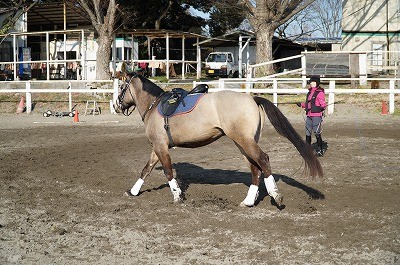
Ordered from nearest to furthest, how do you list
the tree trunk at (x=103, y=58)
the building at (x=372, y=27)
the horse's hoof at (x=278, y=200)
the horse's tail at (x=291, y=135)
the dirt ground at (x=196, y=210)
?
the dirt ground at (x=196, y=210)
the horse's hoof at (x=278, y=200)
the horse's tail at (x=291, y=135)
the tree trunk at (x=103, y=58)
the building at (x=372, y=27)

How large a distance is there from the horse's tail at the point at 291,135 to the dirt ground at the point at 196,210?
0.56m

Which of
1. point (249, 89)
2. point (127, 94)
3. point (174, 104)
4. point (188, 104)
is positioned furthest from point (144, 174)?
point (249, 89)

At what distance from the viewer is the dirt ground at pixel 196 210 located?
230 inches

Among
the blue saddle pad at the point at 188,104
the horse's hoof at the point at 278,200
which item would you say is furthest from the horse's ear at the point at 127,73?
the horse's hoof at the point at 278,200

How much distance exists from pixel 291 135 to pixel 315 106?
4.78 m

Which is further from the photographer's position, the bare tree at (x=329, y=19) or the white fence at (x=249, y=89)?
the bare tree at (x=329, y=19)

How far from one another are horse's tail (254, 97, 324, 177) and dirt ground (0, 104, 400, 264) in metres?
0.56

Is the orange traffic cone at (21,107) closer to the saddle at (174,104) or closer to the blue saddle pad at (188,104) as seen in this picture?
the saddle at (174,104)

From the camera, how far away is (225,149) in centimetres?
1445

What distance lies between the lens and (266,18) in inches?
1190

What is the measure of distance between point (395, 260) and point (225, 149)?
9083 mm

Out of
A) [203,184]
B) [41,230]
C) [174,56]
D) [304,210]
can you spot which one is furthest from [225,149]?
[174,56]

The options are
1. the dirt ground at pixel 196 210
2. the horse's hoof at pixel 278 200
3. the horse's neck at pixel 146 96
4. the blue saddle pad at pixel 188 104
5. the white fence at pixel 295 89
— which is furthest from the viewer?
the white fence at pixel 295 89

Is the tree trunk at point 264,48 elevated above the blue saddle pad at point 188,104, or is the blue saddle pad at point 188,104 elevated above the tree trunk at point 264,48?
the tree trunk at point 264,48
